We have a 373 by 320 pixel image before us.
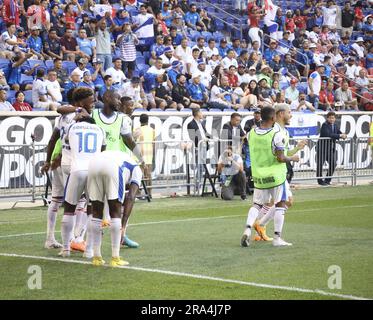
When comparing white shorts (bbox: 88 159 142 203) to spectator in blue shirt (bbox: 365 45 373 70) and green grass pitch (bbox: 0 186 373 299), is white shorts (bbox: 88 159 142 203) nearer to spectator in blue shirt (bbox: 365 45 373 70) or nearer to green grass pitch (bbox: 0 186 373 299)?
green grass pitch (bbox: 0 186 373 299)

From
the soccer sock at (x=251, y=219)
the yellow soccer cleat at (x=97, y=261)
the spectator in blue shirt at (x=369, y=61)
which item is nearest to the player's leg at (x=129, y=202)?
the yellow soccer cleat at (x=97, y=261)

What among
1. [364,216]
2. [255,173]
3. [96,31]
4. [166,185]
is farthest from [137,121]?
[255,173]

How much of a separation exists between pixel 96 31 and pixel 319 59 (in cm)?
1118

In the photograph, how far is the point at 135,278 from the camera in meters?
10.7

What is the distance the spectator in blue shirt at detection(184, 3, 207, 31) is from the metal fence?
27.8ft

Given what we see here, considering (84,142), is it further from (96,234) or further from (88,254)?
(88,254)

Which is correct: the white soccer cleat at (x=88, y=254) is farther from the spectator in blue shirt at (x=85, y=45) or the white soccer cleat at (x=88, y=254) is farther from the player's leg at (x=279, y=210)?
the spectator in blue shirt at (x=85, y=45)

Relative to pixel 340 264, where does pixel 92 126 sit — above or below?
above

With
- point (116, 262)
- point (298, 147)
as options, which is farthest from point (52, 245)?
point (298, 147)

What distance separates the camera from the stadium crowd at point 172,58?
24.0 meters

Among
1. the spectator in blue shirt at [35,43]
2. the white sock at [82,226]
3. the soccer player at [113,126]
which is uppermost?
the spectator in blue shirt at [35,43]

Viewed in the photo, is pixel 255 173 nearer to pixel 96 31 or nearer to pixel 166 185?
pixel 166 185

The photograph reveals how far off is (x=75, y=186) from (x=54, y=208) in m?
1.20

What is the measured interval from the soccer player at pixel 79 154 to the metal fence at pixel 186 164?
7732 mm
